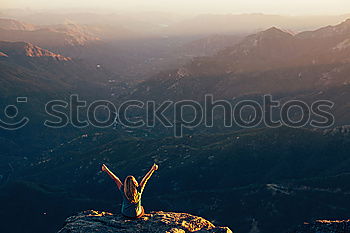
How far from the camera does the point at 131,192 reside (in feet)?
127

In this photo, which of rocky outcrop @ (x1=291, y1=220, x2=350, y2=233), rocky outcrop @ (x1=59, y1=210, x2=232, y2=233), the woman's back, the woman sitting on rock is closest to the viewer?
the woman sitting on rock

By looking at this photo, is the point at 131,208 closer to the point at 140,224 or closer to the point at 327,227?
the point at 140,224

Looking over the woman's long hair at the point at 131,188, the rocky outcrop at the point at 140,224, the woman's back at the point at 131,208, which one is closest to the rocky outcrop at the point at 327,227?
the rocky outcrop at the point at 140,224

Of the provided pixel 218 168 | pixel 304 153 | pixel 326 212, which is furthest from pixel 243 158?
pixel 326 212

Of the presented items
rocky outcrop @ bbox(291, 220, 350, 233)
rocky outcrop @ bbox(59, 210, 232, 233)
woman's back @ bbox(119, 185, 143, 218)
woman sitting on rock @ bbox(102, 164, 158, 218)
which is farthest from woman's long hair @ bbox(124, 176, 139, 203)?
rocky outcrop @ bbox(291, 220, 350, 233)

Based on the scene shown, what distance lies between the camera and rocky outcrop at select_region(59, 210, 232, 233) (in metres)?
40.0

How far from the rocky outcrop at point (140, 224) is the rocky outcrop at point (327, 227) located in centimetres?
1213

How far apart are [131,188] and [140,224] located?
488 cm

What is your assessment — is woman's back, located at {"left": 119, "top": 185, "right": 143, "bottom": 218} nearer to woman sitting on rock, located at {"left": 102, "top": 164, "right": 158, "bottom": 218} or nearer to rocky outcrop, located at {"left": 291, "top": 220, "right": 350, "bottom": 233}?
woman sitting on rock, located at {"left": 102, "top": 164, "right": 158, "bottom": 218}

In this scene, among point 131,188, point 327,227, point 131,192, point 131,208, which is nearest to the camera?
point 131,188

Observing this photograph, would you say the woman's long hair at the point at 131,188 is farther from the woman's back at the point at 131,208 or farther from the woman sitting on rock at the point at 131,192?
the woman's back at the point at 131,208

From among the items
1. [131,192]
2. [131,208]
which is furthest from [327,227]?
[131,192]

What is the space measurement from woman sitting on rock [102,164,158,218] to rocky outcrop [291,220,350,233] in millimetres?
21849

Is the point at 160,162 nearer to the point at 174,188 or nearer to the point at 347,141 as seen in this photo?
the point at 174,188
